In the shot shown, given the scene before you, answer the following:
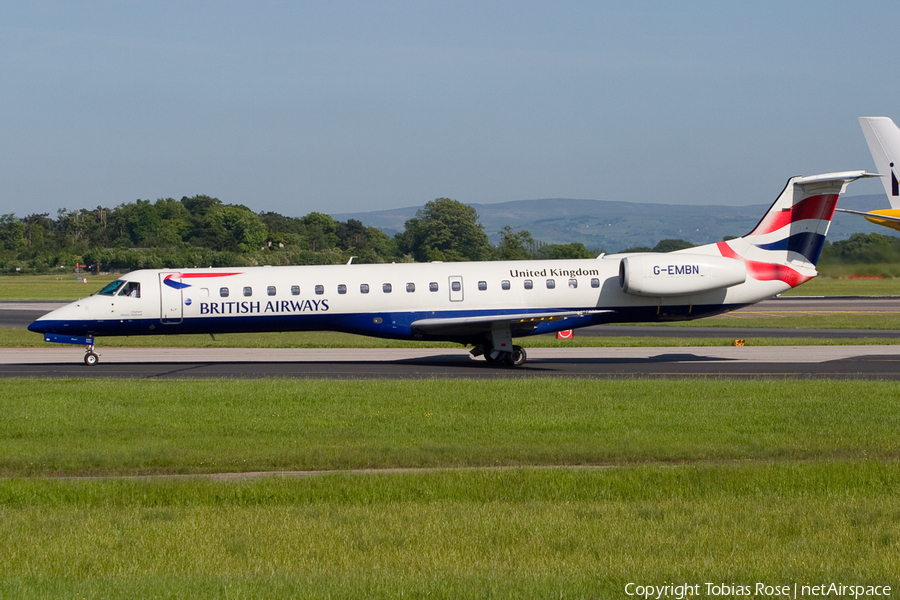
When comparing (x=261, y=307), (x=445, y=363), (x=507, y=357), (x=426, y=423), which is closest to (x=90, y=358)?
(x=261, y=307)

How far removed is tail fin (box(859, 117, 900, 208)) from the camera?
93.1 ft

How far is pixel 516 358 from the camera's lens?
2738cm

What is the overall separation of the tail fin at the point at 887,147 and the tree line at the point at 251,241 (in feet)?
76.1

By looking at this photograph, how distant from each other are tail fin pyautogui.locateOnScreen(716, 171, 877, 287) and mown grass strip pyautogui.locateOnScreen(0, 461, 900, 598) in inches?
654

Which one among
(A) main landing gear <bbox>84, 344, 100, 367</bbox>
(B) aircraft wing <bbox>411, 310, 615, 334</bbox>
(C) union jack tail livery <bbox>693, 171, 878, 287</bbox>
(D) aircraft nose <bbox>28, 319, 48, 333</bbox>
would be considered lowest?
(A) main landing gear <bbox>84, 344, 100, 367</bbox>

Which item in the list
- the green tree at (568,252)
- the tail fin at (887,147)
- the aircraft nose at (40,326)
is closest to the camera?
the aircraft nose at (40,326)

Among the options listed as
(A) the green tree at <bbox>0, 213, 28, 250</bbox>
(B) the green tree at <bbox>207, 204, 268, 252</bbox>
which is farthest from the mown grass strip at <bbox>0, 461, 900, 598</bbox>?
(A) the green tree at <bbox>0, 213, 28, 250</bbox>

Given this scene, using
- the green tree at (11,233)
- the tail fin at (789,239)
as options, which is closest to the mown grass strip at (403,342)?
the tail fin at (789,239)

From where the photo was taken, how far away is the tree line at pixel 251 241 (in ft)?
236

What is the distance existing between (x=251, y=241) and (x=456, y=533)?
3563 inches

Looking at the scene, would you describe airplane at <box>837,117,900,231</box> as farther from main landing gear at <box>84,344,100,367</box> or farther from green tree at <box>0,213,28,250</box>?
green tree at <box>0,213,28,250</box>

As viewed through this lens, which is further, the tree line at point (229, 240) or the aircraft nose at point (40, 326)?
the tree line at point (229, 240)

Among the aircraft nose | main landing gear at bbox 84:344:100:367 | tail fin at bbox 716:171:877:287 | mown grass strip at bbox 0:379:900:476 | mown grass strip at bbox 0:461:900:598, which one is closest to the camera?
mown grass strip at bbox 0:461:900:598

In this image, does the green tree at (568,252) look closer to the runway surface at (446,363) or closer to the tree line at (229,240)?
the tree line at (229,240)
